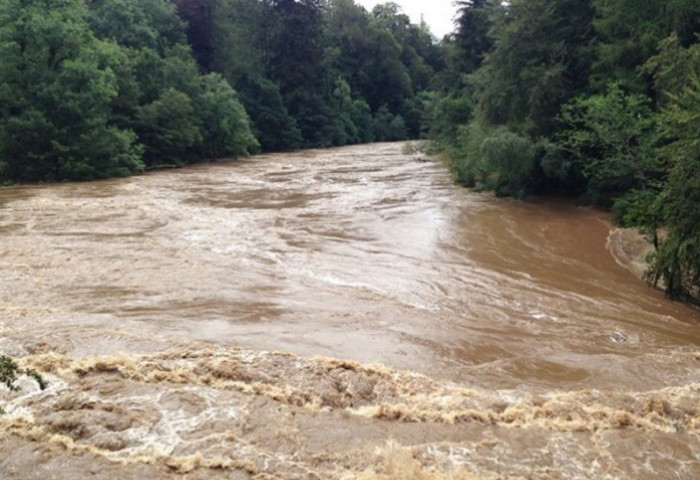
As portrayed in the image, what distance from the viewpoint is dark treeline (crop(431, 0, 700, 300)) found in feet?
60.0

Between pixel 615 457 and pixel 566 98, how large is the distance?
776 inches

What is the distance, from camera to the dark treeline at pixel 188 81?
96.8ft

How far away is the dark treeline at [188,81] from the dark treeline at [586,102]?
59.8 ft

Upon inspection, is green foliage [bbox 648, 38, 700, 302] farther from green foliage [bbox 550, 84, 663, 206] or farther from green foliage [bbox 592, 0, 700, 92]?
green foliage [bbox 592, 0, 700, 92]

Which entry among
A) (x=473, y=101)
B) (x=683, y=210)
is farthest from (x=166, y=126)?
(x=683, y=210)

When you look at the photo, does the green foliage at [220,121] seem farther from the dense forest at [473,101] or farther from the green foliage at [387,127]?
the green foliage at [387,127]

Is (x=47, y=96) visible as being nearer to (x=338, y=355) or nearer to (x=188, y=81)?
(x=188, y=81)

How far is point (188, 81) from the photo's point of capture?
1640 inches

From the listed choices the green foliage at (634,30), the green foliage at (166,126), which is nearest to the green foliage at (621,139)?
the green foliage at (634,30)

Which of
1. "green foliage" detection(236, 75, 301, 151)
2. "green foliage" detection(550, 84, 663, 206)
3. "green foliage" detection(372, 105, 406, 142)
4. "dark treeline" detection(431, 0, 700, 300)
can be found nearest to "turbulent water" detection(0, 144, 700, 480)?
"green foliage" detection(550, 84, 663, 206)

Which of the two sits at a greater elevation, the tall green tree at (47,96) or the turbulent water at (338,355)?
the tall green tree at (47,96)

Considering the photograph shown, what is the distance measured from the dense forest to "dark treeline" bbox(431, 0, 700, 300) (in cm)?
6

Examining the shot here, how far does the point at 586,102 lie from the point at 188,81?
95.7 feet

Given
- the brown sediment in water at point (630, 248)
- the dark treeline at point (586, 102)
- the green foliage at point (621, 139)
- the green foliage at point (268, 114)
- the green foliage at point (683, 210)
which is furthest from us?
the green foliage at point (268, 114)
